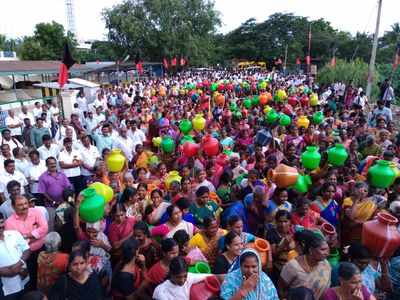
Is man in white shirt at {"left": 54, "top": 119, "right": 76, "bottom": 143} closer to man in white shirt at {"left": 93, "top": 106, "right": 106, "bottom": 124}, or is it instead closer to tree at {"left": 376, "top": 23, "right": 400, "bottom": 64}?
man in white shirt at {"left": 93, "top": 106, "right": 106, "bottom": 124}

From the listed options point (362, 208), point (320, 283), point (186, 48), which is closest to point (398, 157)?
point (362, 208)

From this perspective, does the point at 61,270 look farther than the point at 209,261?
No

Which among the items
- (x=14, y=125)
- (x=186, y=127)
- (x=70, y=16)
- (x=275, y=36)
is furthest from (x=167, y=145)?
(x=70, y=16)

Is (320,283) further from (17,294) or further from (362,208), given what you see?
(17,294)

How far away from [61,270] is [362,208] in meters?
2.71

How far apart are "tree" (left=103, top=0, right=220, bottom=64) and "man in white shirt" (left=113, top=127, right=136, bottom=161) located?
27.4 metres

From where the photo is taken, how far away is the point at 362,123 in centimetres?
700

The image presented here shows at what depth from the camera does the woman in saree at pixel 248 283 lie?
2.17 meters

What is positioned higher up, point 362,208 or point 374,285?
point 362,208

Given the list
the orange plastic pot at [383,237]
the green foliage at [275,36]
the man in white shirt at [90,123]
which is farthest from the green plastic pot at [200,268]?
the green foliage at [275,36]

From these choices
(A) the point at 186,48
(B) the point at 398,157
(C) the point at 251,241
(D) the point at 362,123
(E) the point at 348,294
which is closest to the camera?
(E) the point at 348,294

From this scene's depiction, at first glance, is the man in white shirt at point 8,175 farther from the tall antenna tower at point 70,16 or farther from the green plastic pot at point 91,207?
the tall antenna tower at point 70,16

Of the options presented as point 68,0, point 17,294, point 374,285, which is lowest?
point 17,294

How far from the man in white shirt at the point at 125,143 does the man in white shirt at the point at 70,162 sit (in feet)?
3.05
